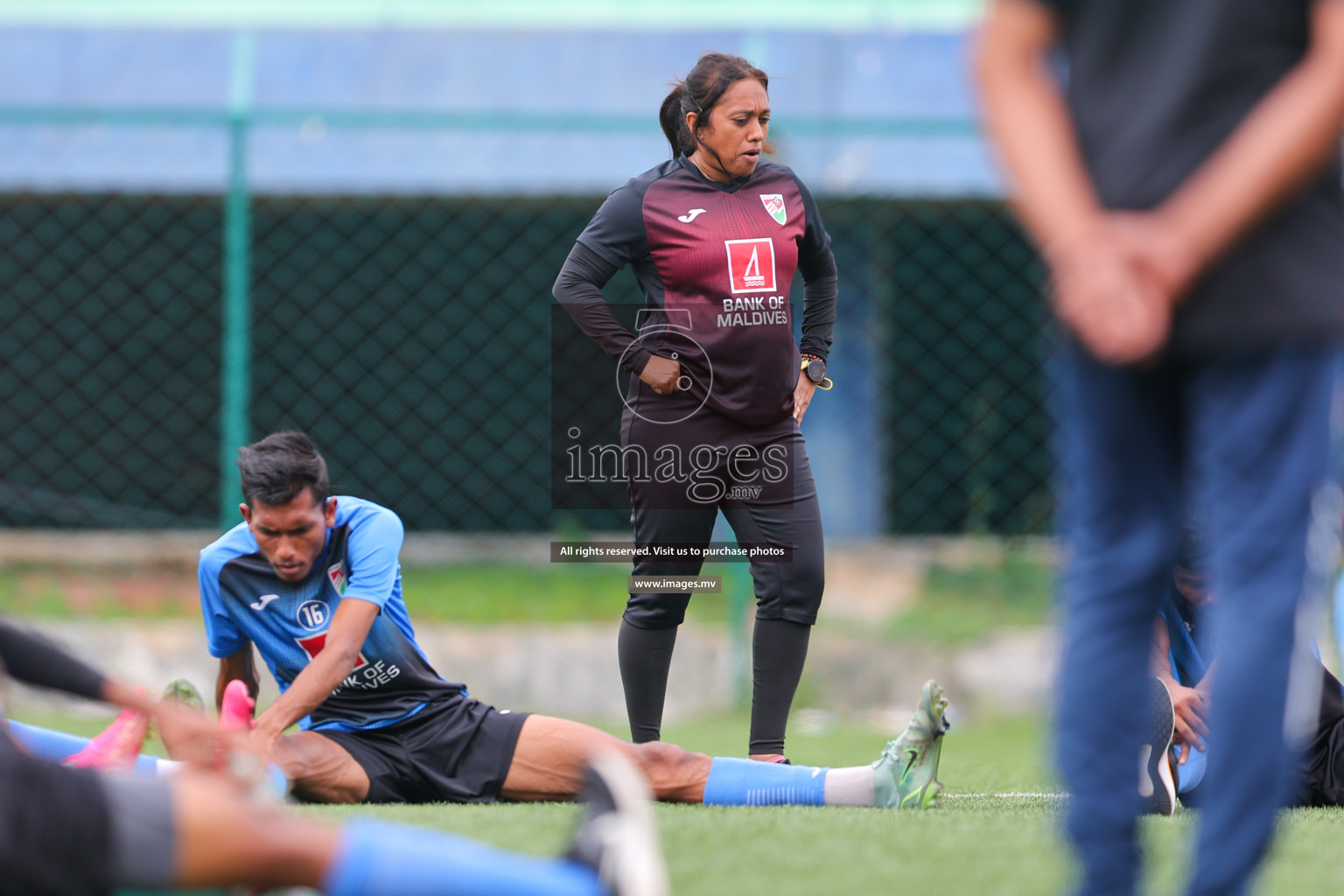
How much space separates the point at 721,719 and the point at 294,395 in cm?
261

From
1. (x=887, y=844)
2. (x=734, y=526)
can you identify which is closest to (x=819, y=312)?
(x=734, y=526)

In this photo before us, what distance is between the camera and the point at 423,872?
1.42 meters

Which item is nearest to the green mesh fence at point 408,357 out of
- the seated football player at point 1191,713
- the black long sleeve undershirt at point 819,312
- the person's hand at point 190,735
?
the black long sleeve undershirt at point 819,312

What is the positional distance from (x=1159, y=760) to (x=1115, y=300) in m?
1.75

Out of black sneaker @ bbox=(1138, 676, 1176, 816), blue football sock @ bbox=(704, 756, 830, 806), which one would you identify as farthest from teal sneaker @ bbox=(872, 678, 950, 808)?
black sneaker @ bbox=(1138, 676, 1176, 816)

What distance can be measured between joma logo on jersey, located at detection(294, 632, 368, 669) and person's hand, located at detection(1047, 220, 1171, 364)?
7.09ft

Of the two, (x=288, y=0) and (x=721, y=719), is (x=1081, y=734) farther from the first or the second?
(x=288, y=0)

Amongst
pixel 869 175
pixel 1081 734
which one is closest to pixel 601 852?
pixel 1081 734

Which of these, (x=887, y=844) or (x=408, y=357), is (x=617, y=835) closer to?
(x=887, y=844)

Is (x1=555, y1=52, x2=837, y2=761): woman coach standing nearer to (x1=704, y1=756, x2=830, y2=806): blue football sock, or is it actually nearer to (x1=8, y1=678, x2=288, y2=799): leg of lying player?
Result: (x1=704, y1=756, x2=830, y2=806): blue football sock

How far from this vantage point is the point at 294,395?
21.0 feet

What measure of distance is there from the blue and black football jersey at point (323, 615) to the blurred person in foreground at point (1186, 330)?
1.95 m

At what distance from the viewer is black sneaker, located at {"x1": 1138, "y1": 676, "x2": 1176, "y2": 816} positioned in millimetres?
2729

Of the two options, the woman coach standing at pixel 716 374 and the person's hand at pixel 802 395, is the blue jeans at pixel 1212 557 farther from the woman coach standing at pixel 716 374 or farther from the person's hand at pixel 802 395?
the person's hand at pixel 802 395
